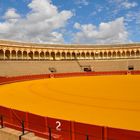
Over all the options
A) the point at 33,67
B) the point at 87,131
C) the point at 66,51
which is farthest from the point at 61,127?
the point at 66,51

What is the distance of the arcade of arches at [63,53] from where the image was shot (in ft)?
136

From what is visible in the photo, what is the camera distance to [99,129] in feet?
22.6

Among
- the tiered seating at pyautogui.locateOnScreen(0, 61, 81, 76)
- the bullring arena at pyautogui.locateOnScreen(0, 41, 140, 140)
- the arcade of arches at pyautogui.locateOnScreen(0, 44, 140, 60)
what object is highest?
the arcade of arches at pyautogui.locateOnScreen(0, 44, 140, 60)

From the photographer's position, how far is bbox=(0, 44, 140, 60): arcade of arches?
41.3 m

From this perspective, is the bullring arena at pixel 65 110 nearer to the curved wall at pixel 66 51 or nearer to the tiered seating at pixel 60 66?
the tiered seating at pixel 60 66

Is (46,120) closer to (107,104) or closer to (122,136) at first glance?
(122,136)

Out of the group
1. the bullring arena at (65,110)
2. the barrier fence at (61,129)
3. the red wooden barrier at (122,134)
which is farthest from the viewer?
the bullring arena at (65,110)

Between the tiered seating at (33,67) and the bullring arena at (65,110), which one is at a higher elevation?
the tiered seating at (33,67)

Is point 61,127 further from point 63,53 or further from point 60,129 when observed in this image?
point 63,53

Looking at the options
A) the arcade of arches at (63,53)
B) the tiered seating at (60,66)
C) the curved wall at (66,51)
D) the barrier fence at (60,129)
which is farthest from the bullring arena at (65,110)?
the curved wall at (66,51)

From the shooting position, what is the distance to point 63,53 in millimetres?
49656

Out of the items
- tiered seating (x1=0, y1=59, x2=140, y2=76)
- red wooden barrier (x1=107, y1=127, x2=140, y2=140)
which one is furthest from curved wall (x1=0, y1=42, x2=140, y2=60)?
red wooden barrier (x1=107, y1=127, x2=140, y2=140)

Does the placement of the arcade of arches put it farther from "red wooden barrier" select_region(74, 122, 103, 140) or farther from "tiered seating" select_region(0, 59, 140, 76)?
"red wooden barrier" select_region(74, 122, 103, 140)

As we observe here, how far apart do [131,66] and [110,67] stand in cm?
389
